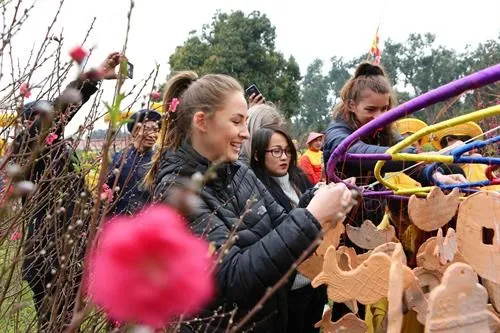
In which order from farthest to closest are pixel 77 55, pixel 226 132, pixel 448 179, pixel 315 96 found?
pixel 315 96 < pixel 448 179 < pixel 226 132 < pixel 77 55

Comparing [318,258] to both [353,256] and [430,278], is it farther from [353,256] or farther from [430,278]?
[430,278]

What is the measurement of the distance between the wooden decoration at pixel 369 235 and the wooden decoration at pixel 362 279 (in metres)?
0.49

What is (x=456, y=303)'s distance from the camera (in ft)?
3.83

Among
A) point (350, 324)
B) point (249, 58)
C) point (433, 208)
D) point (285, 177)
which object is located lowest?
point (350, 324)

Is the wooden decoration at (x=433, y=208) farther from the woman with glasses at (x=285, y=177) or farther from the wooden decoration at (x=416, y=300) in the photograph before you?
the woman with glasses at (x=285, y=177)

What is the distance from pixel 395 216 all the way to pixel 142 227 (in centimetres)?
218

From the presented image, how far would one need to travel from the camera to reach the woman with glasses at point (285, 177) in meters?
2.54

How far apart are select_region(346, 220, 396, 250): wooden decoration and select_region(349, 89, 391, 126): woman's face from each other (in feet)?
2.13

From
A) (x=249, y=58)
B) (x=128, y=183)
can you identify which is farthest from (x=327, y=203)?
(x=249, y=58)

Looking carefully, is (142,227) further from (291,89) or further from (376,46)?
(291,89)

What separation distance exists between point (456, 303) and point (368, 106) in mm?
1459

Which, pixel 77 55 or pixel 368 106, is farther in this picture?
pixel 368 106

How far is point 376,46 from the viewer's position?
5.59 meters

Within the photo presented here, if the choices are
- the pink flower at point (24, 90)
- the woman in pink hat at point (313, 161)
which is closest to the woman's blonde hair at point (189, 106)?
the pink flower at point (24, 90)
